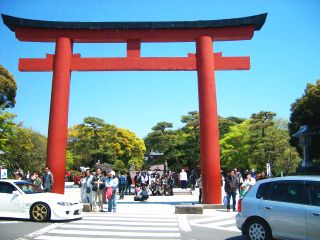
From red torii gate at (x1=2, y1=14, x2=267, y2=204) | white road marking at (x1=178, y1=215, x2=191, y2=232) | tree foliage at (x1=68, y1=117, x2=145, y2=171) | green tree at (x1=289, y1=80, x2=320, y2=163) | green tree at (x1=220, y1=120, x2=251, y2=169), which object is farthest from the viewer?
tree foliage at (x1=68, y1=117, x2=145, y2=171)

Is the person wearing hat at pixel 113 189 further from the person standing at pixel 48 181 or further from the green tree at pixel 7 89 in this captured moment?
the green tree at pixel 7 89

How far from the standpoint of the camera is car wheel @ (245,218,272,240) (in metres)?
7.59

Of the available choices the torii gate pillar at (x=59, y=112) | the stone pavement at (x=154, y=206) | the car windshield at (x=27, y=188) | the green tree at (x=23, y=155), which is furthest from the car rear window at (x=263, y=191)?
the green tree at (x=23, y=155)

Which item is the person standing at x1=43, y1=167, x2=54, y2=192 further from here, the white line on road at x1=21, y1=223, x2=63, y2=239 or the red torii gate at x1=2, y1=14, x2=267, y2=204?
the white line on road at x1=21, y1=223, x2=63, y2=239

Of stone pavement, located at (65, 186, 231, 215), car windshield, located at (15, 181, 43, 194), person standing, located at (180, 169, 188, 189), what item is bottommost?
stone pavement, located at (65, 186, 231, 215)

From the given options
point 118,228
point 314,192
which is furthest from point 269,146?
point 314,192

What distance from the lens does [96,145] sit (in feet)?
195

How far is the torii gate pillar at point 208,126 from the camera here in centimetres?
1571

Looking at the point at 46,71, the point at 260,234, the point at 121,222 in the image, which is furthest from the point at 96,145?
the point at 260,234

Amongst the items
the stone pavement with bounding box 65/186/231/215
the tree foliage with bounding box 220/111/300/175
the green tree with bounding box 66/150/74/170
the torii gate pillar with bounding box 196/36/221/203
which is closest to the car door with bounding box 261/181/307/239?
the stone pavement with bounding box 65/186/231/215

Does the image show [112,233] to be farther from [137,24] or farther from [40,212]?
[137,24]

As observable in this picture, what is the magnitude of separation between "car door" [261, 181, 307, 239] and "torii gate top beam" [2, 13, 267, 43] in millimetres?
10835

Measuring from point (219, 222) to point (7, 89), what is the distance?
31.5 meters

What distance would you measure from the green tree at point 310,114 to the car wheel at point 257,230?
26184mm
